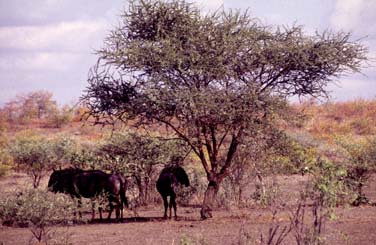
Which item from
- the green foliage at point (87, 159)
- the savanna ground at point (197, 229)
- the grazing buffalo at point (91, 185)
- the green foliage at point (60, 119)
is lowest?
the savanna ground at point (197, 229)

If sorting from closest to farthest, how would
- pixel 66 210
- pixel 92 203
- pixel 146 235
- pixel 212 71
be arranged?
1. pixel 66 210
2. pixel 146 235
3. pixel 212 71
4. pixel 92 203

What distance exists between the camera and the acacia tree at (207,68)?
16266mm

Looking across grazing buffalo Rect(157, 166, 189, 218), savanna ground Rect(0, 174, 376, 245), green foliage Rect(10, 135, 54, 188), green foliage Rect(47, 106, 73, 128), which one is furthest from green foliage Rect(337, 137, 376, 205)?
green foliage Rect(47, 106, 73, 128)

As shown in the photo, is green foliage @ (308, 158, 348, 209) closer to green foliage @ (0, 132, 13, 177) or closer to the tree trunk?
the tree trunk

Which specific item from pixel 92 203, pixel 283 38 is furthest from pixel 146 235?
pixel 283 38

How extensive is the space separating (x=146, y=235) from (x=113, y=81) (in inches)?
194

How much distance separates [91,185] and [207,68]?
5.52m

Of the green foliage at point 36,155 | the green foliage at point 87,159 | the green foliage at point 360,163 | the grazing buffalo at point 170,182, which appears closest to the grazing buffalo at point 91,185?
the grazing buffalo at point 170,182

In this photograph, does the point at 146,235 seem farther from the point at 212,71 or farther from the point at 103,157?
the point at 103,157

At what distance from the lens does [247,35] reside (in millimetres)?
16875

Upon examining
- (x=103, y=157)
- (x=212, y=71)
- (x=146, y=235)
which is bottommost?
(x=146, y=235)

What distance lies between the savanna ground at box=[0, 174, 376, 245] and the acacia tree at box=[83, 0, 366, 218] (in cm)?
149

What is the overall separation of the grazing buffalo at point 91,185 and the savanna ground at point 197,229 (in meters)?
0.69

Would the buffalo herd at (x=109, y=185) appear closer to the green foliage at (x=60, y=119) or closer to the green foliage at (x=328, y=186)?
the green foliage at (x=328, y=186)
